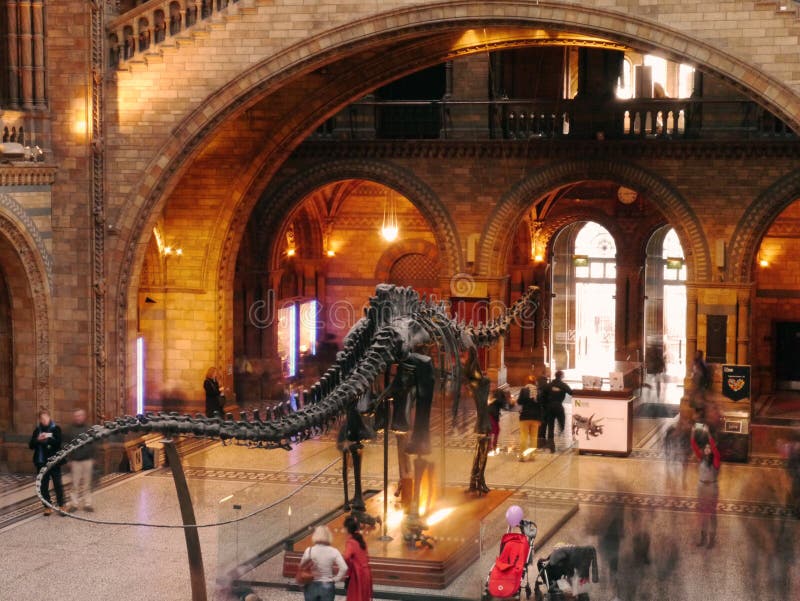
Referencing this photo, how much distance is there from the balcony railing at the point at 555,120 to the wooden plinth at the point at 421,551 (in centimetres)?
1139

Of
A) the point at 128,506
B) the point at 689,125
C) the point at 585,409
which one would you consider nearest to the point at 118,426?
the point at 128,506

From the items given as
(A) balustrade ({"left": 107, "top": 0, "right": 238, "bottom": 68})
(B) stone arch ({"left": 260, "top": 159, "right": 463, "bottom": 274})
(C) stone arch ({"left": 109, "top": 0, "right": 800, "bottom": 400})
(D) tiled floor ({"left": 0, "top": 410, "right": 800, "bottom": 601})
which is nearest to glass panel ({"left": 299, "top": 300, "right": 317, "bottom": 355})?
(B) stone arch ({"left": 260, "top": 159, "right": 463, "bottom": 274})

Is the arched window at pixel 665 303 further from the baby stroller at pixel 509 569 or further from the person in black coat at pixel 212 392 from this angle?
the baby stroller at pixel 509 569

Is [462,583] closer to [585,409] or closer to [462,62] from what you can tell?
[585,409]

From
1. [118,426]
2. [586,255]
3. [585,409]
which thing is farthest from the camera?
[586,255]

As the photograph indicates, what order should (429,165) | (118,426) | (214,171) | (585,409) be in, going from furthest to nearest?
(429,165) → (214,171) → (585,409) → (118,426)

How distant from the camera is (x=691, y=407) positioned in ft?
84.9

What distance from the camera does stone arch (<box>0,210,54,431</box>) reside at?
21.8 meters

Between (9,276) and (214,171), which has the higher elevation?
(214,171)

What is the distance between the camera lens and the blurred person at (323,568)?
13602mm

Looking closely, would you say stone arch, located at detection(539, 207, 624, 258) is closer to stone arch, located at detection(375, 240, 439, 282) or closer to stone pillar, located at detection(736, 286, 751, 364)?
stone arch, located at detection(375, 240, 439, 282)

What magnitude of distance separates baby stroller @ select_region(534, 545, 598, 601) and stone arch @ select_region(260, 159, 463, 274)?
13.9 m

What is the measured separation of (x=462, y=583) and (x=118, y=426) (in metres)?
4.62

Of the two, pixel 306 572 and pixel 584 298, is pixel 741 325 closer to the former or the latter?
pixel 584 298
